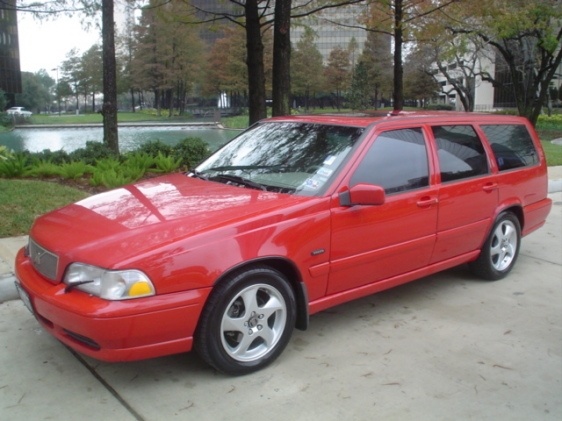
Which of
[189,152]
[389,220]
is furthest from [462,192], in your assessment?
[189,152]

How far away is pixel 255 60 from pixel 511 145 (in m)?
6.47

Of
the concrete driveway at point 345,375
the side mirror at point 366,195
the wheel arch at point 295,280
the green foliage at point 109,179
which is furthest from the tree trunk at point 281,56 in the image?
the wheel arch at point 295,280

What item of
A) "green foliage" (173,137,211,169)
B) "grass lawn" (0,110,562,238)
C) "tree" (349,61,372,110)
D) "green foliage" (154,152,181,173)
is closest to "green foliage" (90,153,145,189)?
"green foliage" (154,152,181,173)

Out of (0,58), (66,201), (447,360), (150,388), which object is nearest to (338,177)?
(447,360)

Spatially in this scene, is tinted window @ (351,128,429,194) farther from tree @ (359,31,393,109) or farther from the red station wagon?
tree @ (359,31,393,109)

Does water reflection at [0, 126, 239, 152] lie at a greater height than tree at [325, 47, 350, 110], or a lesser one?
lesser

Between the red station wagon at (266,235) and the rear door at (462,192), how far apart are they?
16mm

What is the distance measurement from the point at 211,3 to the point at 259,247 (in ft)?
46.6

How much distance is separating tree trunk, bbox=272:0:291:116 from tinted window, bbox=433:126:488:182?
530 cm

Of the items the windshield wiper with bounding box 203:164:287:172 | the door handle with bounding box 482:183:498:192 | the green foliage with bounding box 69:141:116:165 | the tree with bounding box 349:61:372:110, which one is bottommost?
the door handle with bounding box 482:183:498:192

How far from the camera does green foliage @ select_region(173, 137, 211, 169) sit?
10.5 metres

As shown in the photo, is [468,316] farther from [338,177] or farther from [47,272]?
[47,272]

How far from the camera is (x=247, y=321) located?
347cm

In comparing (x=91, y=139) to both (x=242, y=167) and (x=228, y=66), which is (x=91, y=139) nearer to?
(x=242, y=167)
